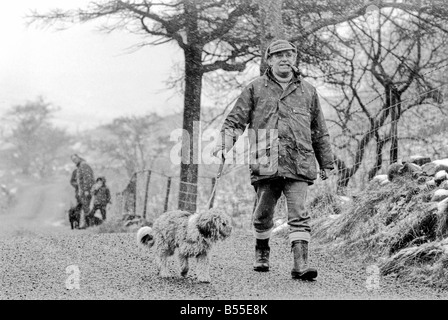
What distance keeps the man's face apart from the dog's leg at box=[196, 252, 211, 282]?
1.93m

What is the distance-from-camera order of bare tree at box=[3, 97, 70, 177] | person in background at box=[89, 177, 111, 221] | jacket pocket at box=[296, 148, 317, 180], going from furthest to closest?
bare tree at box=[3, 97, 70, 177] < person in background at box=[89, 177, 111, 221] < jacket pocket at box=[296, 148, 317, 180]

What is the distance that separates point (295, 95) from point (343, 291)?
1.94 meters

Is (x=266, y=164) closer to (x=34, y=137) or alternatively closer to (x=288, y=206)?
(x=288, y=206)

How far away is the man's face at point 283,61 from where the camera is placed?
6816 mm

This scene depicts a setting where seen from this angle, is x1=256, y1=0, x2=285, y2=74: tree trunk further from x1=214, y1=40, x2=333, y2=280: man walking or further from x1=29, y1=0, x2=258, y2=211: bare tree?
x1=214, y1=40, x2=333, y2=280: man walking

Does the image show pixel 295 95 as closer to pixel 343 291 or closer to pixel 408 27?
pixel 343 291

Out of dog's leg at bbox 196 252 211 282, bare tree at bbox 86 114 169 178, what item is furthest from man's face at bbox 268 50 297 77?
bare tree at bbox 86 114 169 178

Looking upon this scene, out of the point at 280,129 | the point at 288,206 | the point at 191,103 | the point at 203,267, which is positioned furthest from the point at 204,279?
the point at 191,103

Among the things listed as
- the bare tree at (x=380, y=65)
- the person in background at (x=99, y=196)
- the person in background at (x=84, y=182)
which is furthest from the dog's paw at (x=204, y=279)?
the person in background at (x=84, y=182)

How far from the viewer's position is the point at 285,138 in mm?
6746

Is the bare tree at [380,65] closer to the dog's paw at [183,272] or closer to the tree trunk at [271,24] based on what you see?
the tree trunk at [271,24]

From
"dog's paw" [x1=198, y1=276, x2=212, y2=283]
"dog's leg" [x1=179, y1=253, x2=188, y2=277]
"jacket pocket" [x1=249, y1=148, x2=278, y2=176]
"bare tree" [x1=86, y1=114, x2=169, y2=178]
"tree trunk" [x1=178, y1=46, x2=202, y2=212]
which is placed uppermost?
"bare tree" [x1=86, y1=114, x2=169, y2=178]

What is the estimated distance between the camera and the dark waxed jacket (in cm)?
673

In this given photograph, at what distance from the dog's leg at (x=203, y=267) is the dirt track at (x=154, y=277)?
88mm
